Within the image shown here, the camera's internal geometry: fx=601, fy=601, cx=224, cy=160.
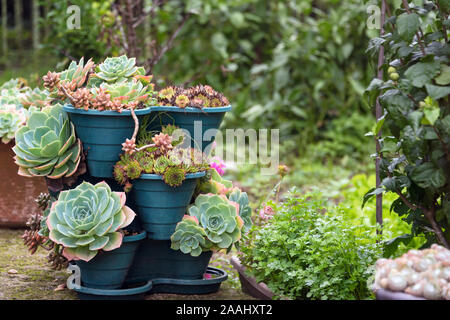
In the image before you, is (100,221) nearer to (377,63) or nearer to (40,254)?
(40,254)

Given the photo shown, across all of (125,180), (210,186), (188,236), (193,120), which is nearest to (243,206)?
(210,186)

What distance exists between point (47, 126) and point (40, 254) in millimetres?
922

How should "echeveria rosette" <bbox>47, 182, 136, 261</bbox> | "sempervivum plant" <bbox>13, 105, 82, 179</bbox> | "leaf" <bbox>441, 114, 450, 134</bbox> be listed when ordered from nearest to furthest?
"leaf" <bbox>441, 114, 450, 134</bbox>
"echeveria rosette" <bbox>47, 182, 136, 261</bbox>
"sempervivum plant" <bbox>13, 105, 82, 179</bbox>

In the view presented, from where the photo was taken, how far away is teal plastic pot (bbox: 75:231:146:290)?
93.7 inches

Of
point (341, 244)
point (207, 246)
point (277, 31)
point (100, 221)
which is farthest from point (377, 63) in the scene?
point (277, 31)

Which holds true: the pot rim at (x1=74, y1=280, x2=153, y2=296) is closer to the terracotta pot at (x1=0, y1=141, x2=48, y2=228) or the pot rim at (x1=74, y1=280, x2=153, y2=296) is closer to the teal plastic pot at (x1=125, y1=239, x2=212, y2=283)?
the teal plastic pot at (x1=125, y1=239, x2=212, y2=283)

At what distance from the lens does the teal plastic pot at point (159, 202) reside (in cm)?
240

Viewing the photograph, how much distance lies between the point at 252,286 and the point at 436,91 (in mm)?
1118

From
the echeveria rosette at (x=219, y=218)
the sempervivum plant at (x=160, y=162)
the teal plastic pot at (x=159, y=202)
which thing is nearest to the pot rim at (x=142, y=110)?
the sempervivum plant at (x=160, y=162)

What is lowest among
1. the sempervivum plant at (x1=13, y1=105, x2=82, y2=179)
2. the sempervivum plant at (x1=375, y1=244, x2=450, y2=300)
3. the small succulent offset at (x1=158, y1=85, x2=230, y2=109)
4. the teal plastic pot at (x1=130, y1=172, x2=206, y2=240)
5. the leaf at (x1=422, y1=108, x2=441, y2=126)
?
the sempervivum plant at (x1=375, y1=244, x2=450, y2=300)

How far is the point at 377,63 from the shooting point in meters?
2.84

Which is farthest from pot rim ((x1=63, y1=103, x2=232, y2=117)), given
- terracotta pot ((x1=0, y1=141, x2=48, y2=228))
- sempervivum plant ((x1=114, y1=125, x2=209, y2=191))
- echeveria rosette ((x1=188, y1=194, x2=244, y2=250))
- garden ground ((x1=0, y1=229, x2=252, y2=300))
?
terracotta pot ((x1=0, y1=141, x2=48, y2=228))

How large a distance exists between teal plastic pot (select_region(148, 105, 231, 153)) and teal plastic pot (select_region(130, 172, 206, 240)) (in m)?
0.19

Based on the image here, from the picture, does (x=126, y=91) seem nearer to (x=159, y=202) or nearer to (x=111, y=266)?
(x=159, y=202)
